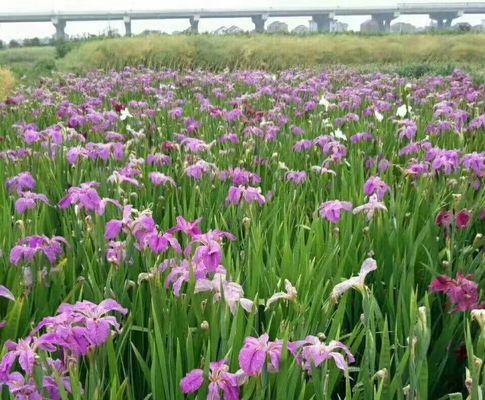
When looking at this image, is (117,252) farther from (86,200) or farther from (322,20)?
(322,20)

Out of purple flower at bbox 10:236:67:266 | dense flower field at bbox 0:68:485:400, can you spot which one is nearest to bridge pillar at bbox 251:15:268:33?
dense flower field at bbox 0:68:485:400

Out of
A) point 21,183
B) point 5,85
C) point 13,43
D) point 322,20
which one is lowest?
point 21,183

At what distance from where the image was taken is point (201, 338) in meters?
1.56

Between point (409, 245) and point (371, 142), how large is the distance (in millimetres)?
2154

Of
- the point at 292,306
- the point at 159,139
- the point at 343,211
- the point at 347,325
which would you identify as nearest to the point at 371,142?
the point at 159,139

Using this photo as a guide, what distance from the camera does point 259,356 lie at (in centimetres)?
120

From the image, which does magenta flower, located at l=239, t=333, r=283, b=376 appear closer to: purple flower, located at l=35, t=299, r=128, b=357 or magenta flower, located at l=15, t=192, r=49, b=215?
purple flower, located at l=35, t=299, r=128, b=357

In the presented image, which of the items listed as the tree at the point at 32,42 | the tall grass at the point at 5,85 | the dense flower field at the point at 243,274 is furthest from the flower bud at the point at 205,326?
the tree at the point at 32,42

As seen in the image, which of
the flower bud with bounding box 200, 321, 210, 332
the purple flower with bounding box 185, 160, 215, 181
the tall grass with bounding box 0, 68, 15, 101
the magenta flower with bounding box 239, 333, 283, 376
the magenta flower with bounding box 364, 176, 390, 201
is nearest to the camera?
the magenta flower with bounding box 239, 333, 283, 376

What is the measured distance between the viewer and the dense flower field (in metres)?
1.29

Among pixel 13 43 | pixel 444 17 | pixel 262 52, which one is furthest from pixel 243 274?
pixel 444 17

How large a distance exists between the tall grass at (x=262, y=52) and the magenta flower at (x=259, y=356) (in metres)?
15.9

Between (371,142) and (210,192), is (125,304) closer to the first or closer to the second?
(210,192)

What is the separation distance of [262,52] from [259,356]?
18.9 m
